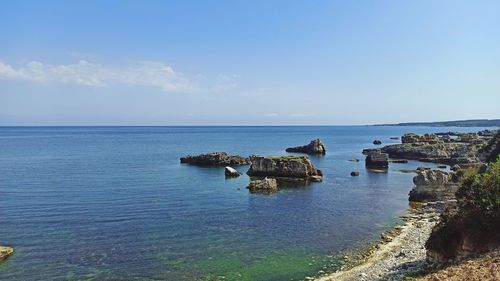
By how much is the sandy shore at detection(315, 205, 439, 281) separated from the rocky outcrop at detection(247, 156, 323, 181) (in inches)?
1451

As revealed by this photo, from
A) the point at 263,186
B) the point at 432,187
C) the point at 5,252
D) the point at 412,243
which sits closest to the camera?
the point at 5,252

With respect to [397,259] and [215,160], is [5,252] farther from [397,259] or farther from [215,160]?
[215,160]

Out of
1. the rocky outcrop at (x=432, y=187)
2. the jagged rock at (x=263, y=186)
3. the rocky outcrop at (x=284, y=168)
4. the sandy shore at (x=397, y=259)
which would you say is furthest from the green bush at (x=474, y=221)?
the rocky outcrop at (x=284, y=168)

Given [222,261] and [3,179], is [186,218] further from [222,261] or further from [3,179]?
[3,179]

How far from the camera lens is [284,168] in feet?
269

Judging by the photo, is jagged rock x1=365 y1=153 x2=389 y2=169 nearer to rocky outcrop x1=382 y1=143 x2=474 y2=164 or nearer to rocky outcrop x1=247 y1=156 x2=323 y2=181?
rocky outcrop x1=382 y1=143 x2=474 y2=164

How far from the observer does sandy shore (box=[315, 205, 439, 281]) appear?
1125 inches

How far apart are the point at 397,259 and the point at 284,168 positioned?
50.3 m

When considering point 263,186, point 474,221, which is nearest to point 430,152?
point 263,186

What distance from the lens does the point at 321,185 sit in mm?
74250

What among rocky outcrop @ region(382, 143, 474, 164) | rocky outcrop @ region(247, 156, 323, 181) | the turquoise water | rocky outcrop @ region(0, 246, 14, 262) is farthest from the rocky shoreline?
rocky outcrop @ region(382, 143, 474, 164)

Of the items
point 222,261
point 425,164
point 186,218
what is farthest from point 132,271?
point 425,164

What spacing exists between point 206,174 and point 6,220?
4622 centimetres

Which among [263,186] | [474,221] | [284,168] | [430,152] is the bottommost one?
[263,186]
